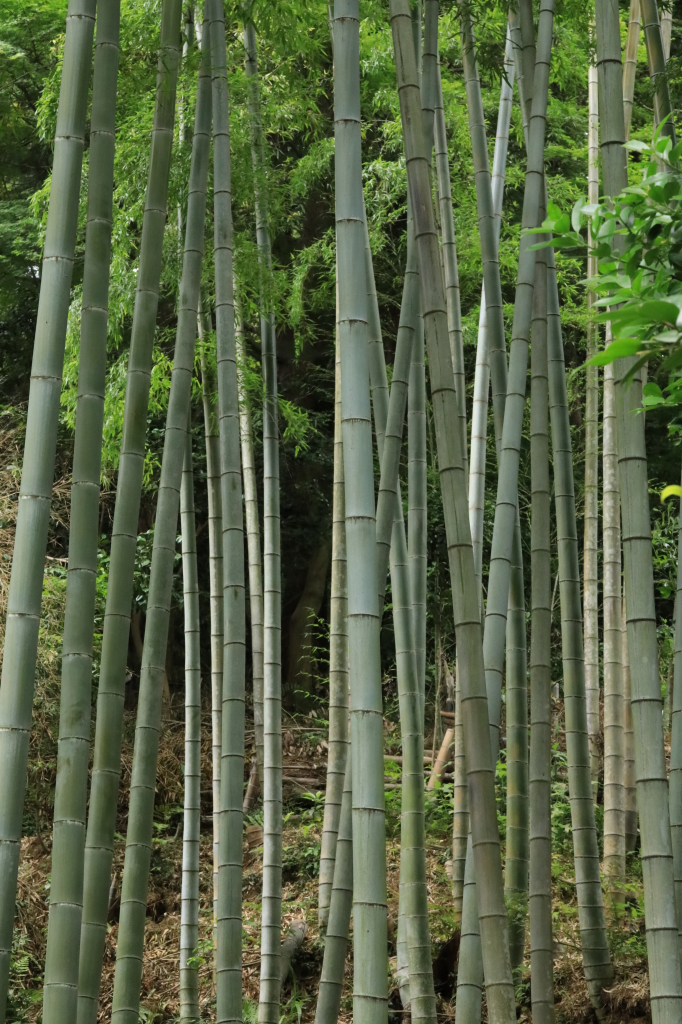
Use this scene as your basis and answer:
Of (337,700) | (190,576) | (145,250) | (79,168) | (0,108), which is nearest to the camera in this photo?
(79,168)

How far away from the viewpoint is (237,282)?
5301mm

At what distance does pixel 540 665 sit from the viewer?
312 centimetres

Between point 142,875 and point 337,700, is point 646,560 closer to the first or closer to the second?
point 142,875

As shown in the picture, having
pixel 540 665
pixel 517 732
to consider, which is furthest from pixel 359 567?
pixel 517 732

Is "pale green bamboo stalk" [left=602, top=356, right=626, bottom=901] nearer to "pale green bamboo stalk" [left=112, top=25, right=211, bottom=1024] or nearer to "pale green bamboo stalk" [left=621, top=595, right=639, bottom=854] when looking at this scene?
"pale green bamboo stalk" [left=621, top=595, right=639, bottom=854]

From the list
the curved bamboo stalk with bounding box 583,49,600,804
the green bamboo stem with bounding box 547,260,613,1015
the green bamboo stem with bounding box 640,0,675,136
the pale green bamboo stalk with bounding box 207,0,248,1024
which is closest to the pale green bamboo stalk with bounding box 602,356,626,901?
the curved bamboo stalk with bounding box 583,49,600,804

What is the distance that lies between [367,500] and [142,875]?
1.34 metres

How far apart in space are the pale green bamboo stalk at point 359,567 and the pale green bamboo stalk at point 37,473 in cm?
62

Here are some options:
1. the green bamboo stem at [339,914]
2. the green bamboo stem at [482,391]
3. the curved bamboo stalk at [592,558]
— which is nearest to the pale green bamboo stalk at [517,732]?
the green bamboo stem at [482,391]

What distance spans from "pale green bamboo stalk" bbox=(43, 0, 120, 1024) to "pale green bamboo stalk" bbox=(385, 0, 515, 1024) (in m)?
0.72

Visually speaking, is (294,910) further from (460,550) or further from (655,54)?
(655,54)

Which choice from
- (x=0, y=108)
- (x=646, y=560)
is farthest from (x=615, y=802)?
(x=0, y=108)

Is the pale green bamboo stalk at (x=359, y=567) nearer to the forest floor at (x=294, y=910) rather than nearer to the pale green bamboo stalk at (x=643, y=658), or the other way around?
the pale green bamboo stalk at (x=643, y=658)

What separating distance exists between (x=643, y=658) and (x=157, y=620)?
1.38m
